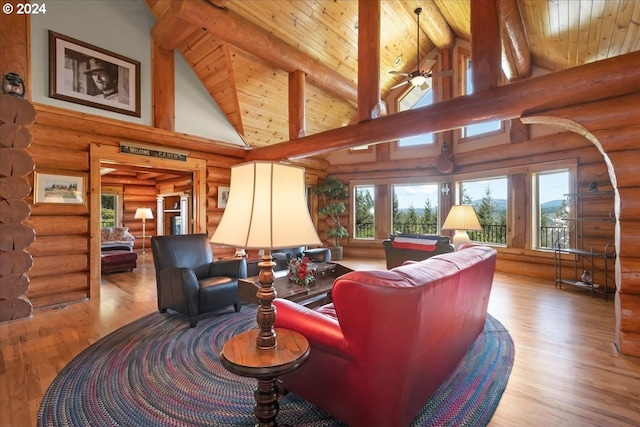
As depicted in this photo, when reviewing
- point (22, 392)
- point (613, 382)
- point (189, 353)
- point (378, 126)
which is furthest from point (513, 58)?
point (22, 392)

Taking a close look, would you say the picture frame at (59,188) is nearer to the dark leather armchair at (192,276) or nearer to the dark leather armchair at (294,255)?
the dark leather armchair at (192,276)

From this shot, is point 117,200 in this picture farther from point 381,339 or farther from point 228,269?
point 381,339

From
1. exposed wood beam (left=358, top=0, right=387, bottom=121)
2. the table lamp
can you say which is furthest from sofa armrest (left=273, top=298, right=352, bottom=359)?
exposed wood beam (left=358, top=0, right=387, bottom=121)

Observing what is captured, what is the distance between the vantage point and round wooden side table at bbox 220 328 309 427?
116 centimetres

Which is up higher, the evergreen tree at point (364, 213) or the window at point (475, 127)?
the window at point (475, 127)

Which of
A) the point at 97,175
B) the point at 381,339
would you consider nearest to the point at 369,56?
the point at 381,339

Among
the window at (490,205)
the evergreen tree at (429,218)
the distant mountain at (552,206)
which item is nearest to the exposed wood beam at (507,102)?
the distant mountain at (552,206)

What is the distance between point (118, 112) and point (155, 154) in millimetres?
769

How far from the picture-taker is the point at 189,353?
8.04ft

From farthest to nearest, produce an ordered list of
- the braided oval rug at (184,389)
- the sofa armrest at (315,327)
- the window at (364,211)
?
1. the window at (364,211)
2. the braided oval rug at (184,389)
3. the sofa armrest at (315,327)

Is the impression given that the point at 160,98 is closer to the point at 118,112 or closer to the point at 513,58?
the point at 118,112

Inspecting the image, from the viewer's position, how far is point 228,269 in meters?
3.59

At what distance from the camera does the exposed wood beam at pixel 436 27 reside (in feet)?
17.9

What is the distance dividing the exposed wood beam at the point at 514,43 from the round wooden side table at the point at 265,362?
4636 millimetres
